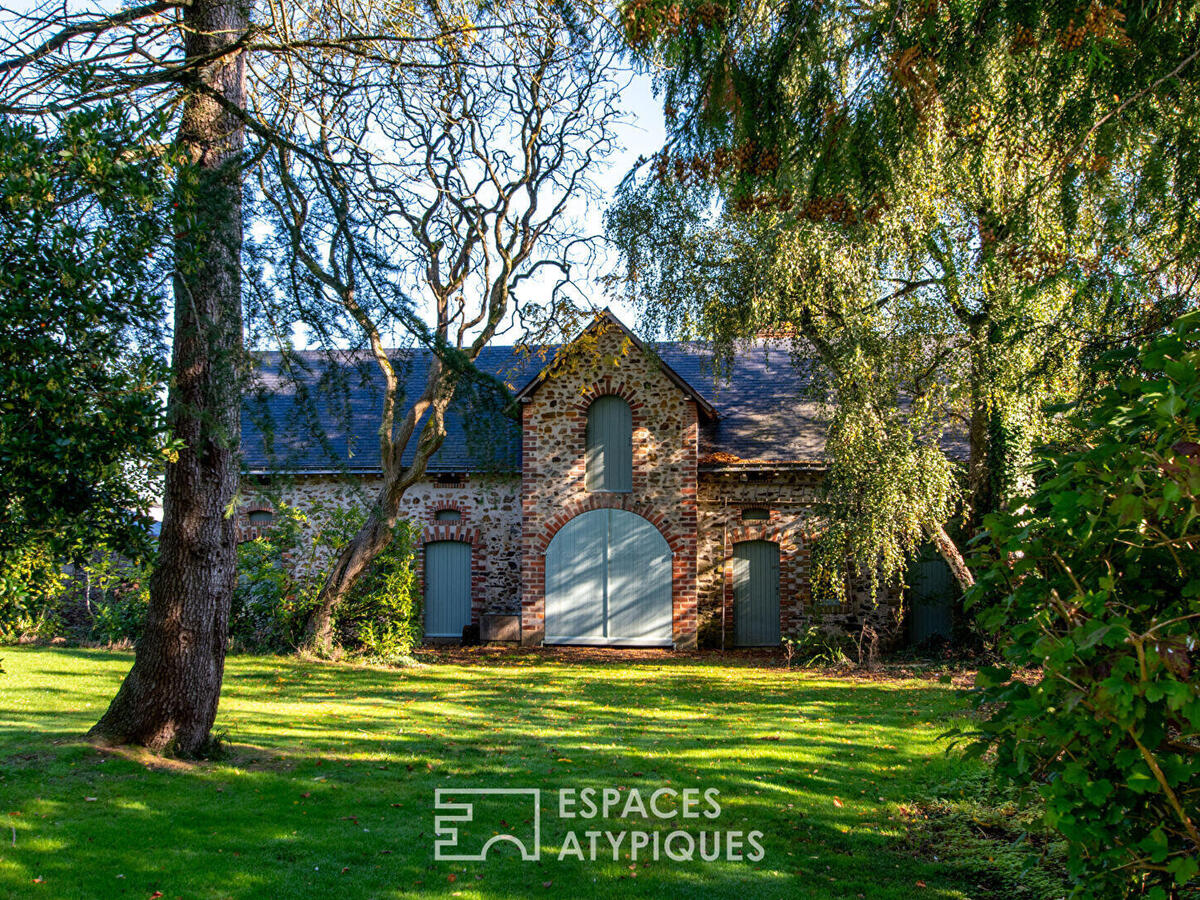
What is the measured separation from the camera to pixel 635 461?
16.1m

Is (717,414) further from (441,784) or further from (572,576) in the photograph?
(441,784)

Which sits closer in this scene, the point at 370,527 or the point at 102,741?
the point at 102,741

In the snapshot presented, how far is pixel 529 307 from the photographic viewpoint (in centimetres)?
1359

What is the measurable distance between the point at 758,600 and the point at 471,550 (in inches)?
232

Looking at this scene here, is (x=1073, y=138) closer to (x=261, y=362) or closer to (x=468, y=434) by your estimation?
(x=468, y=434)

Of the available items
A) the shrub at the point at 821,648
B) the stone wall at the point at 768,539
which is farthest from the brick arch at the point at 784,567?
the shrub at the point at 821,648

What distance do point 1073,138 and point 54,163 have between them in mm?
5468

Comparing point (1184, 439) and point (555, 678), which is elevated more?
point (1184, 439)

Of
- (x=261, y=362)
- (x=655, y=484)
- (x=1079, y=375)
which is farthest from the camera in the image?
(x=655, y=484)

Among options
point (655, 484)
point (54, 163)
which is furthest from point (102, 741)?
point (655, 484)

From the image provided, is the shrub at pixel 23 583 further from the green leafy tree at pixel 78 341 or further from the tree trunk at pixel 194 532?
the tree trunk at pixel 194 532

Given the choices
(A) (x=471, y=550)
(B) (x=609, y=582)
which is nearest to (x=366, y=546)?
(A) (x=471, y=550)

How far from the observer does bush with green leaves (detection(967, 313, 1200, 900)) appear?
2.26 metres

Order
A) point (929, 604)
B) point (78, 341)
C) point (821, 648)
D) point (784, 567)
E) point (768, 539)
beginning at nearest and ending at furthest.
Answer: point (78, 341) → point (821, 648) → point (929, 604) → point (784, 567) → point (768, 539)
